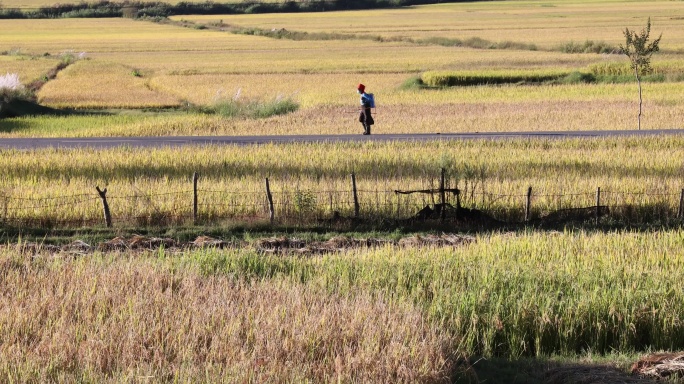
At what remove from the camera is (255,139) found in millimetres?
28953

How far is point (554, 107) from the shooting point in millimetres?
38562

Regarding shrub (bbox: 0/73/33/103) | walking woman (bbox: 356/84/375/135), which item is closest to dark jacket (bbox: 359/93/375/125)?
walking woman (bbox: 356/84/375/135)

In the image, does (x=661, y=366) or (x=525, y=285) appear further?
(x=525, y=285)

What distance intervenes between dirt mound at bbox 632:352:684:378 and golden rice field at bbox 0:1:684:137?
2320cm

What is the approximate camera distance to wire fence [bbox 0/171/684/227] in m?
17.6

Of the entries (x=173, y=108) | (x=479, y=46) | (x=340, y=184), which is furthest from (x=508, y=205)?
(x=479, y=46)

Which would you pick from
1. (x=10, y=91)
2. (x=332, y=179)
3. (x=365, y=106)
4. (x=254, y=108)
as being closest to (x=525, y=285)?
(x=332, y=179)

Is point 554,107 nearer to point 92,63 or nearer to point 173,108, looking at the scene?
point 173,108

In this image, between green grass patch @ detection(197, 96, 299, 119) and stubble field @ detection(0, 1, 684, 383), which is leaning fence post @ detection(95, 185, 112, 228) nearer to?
stubble field @ detection(0, 1, 684, 383)

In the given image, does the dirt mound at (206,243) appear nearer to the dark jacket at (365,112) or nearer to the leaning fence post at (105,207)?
the leaning fence post at (105,207)

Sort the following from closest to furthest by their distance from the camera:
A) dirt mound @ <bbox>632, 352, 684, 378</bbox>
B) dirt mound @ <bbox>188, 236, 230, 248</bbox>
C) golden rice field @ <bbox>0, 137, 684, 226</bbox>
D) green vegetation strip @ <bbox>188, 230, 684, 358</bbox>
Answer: dirt mound @ <bbox>632, 352, 684, 378</bbox>, green vegetation strip @ <bbox>188, 230, 684, 358</bbox>, dirt mound @ <bbox>188, 236, 230, 248</bbox>, golden rice field @ <bbox>0, 137, 684, 226</bbox>

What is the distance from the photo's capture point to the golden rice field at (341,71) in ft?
116

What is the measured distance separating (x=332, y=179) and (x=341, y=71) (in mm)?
39495

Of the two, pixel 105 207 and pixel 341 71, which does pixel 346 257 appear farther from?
pixel 341 71
